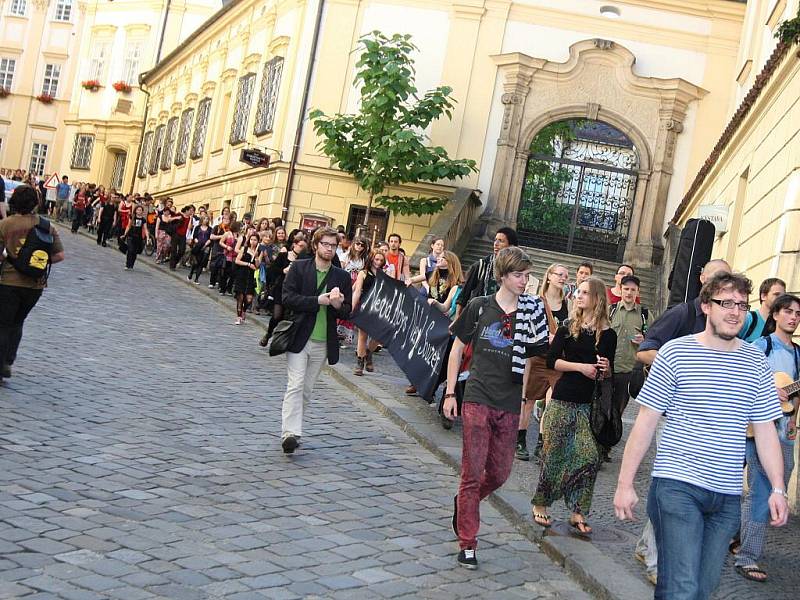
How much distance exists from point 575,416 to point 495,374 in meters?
0.96

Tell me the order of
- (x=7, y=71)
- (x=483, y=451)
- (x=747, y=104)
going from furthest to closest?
(x=7, y=71), (x=747, y=104), (x=483, y=451)

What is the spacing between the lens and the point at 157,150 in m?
50.2

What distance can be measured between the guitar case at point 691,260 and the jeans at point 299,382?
3538mm

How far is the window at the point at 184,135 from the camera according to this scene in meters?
44.3

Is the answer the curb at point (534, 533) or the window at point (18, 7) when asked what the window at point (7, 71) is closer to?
the window at point (18, 7)

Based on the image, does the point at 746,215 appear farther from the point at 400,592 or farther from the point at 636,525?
the point at 400,592

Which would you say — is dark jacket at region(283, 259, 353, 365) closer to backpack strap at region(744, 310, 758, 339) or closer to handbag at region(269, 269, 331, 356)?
handbag at region(269, 269, 331, 356)

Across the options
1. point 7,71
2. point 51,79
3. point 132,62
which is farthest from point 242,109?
point 7,71

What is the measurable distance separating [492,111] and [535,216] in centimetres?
285

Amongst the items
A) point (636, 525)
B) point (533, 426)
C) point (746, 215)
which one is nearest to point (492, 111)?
point (746, 215)

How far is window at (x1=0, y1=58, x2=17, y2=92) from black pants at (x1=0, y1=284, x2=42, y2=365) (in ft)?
192

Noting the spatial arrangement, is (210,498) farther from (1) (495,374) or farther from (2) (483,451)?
(1) (495,374)

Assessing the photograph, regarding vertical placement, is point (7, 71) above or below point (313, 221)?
above

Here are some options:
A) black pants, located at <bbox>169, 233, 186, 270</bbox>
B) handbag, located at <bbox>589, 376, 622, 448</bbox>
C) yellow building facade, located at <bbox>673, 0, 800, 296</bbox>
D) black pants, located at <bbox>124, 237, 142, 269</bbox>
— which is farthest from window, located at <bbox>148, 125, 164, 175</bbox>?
handbag, located at <bbox>589, 376, 622, 448</bbox>
